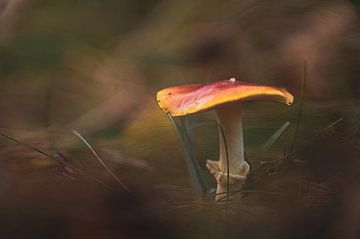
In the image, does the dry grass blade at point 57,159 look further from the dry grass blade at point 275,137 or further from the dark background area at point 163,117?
the dry grass blade at point 275,137

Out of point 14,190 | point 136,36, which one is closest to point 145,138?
point 14,190

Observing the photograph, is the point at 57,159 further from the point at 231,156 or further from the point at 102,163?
the point at 231,156

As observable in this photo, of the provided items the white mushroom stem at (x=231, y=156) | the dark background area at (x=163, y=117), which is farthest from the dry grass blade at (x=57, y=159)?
the white mushroom stem at (x=231, y=156)

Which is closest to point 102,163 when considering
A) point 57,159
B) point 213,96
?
point 57,159

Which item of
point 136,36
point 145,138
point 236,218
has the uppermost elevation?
point 136,36

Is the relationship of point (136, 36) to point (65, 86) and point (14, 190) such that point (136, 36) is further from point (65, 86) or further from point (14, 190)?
point (14, 190)

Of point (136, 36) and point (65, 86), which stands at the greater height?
point (136, 36)

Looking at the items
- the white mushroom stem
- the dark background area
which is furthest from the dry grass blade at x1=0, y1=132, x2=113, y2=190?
the white mushroom stem
